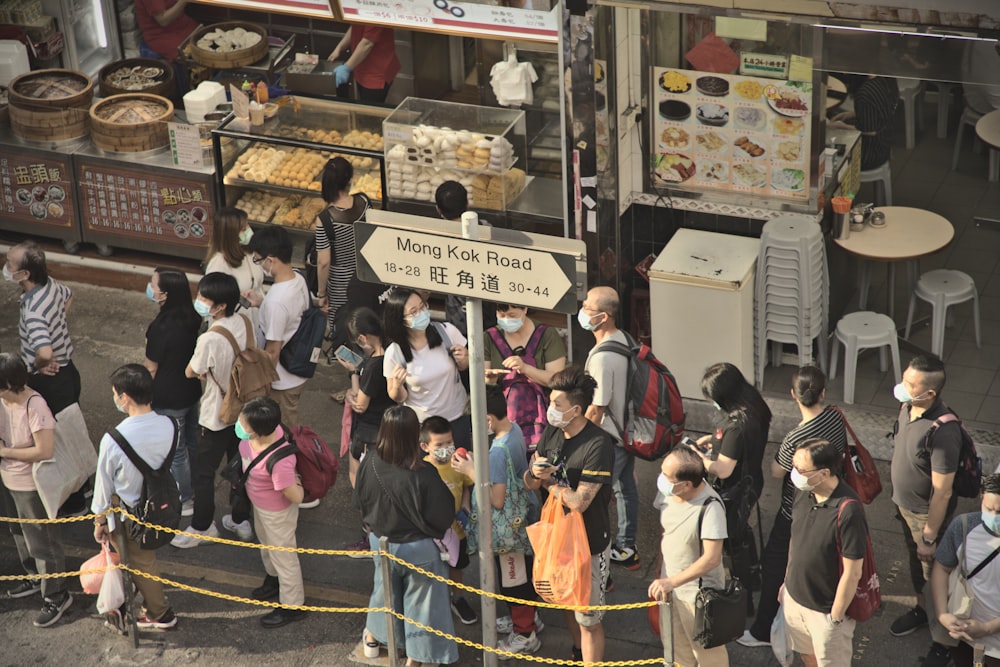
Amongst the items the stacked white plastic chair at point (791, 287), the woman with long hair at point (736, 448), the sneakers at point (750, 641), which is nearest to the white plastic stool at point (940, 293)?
the stacked white plastic chair at point (791, 287)

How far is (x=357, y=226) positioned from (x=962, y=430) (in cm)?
345

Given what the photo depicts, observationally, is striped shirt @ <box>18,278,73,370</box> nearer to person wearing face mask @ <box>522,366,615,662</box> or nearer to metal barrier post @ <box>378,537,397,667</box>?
metal barrier post @ <box>378,537,397,667</box>

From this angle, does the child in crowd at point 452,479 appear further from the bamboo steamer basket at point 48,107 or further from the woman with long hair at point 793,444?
the bamboo steamer basket at point 48,107

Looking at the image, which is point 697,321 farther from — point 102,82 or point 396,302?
point 102,82

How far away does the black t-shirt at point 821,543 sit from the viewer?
7.32m

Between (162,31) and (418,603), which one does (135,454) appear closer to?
(418,603)

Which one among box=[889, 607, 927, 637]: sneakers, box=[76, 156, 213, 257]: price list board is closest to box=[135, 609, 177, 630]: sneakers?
box=[889, 607, 927, 637]: sneakers

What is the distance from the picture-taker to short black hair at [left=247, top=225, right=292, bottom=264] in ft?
31.2

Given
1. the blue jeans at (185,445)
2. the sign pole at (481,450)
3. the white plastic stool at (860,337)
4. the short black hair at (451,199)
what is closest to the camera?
the sign pole at (481,450)

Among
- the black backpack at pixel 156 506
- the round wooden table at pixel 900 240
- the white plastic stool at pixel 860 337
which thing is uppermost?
the round wooden table at pixel 900 240

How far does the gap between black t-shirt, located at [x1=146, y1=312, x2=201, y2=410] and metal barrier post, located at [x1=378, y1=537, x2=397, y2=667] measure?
2045 mm

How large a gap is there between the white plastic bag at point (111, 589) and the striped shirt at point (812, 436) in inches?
150

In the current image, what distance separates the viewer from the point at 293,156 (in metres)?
12.3

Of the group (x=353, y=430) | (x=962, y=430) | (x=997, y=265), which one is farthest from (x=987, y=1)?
(x=353, y=430)
